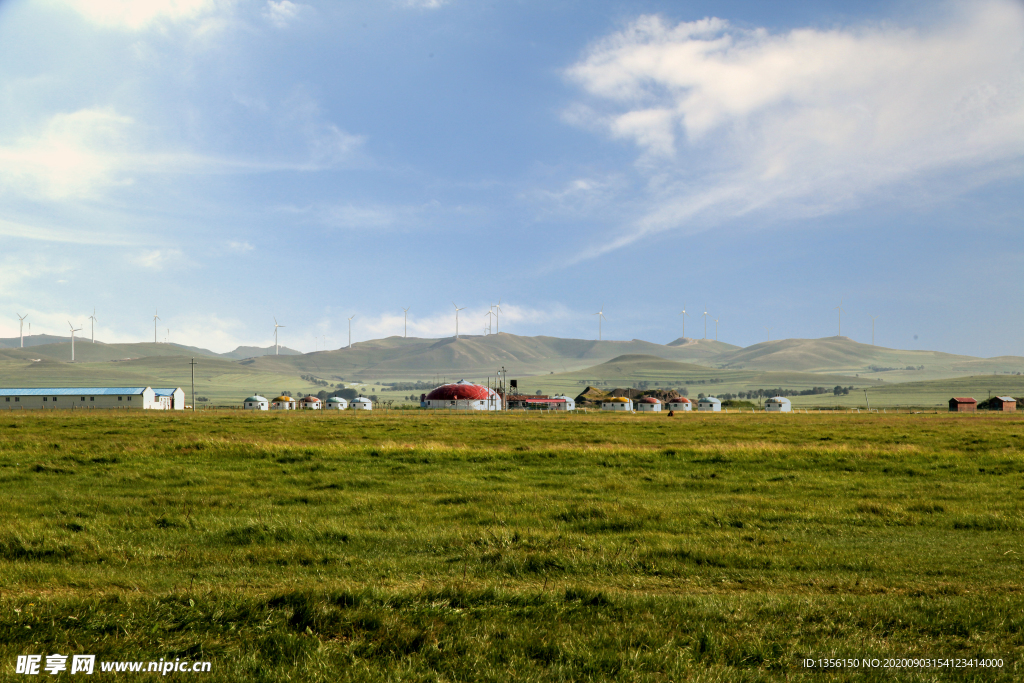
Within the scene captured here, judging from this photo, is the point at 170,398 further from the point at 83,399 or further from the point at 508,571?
the point at 508,571

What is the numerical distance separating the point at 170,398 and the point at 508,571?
544ft

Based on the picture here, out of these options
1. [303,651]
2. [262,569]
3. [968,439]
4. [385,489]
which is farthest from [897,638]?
[968,439]

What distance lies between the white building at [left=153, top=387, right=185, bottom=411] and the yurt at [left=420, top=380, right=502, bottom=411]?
183 feet

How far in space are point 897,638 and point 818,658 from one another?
4.69 feet

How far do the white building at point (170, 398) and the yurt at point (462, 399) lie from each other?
5580 cm

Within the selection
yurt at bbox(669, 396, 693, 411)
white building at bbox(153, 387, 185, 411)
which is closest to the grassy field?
white building at bbox(153, 387, 185, 411)

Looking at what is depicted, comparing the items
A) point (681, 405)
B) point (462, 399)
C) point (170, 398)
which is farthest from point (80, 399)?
point (681, 405)

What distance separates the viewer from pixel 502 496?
20.8 m

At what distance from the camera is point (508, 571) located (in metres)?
12.6

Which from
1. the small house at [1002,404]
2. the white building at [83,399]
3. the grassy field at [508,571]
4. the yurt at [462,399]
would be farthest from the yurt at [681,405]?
the grassy field at [508,571]

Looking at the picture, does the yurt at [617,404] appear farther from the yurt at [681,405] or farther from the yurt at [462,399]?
the yurt at [462,399]

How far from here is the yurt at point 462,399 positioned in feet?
506

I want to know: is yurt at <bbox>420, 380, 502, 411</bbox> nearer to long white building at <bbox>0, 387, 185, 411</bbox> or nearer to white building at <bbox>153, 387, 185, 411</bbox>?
long white building at <bbox>0, 387, 185, 411</bbox>

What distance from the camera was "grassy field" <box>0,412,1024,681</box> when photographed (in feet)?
25.6
